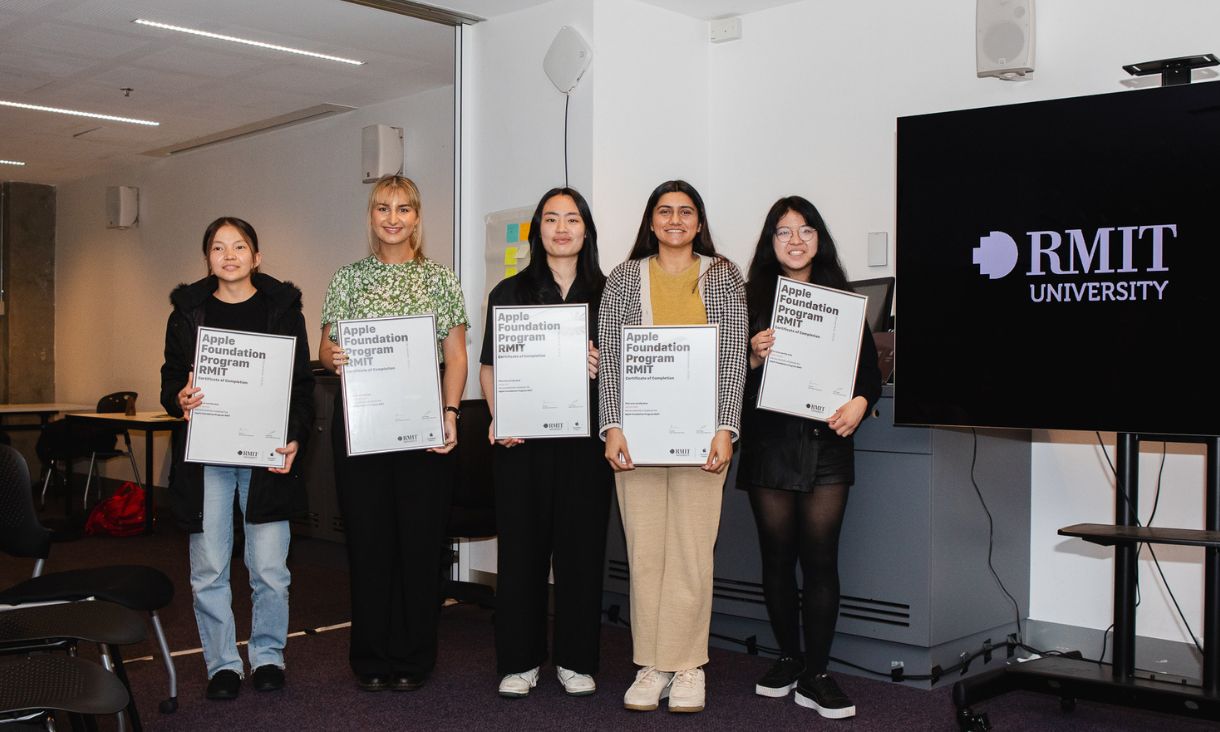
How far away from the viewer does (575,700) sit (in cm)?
331

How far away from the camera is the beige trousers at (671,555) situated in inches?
124

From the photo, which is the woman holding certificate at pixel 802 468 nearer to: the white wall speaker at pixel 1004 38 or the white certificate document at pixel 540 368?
the white certificate document at pixel 540 368

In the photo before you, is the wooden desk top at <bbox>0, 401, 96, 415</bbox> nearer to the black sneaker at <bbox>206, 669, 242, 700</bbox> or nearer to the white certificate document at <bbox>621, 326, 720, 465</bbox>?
the black sneaker at <bbox>206, 669, 242, 700</bbox>

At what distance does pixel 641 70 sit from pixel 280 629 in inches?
109

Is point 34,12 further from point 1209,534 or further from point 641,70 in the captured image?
point 1209,534

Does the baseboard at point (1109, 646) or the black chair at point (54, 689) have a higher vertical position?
the black chair at point (54, 689)

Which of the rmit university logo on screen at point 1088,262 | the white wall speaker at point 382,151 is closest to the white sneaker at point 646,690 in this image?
the rmit university logo on screen at point 1088,262

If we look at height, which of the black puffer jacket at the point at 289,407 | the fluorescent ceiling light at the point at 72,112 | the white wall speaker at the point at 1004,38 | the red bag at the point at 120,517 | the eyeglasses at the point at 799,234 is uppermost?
the fluorescent ceiling light at the point at 72,112

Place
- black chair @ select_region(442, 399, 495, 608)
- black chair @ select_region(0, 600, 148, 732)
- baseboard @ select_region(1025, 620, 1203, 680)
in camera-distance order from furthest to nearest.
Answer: black chair @ select_region(442, 399, 495, 608) → baseboard @ select_region(1025, 620, 1203, 680) → black chair @ select_region(0, 600, 148, 732)

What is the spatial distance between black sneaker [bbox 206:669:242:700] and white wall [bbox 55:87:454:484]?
3.37 meters

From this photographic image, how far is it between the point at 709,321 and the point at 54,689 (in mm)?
1929

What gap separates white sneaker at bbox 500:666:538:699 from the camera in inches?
130

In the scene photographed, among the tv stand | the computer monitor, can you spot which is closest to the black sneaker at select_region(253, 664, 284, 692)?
the tv stand

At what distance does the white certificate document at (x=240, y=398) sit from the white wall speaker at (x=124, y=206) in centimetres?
655
